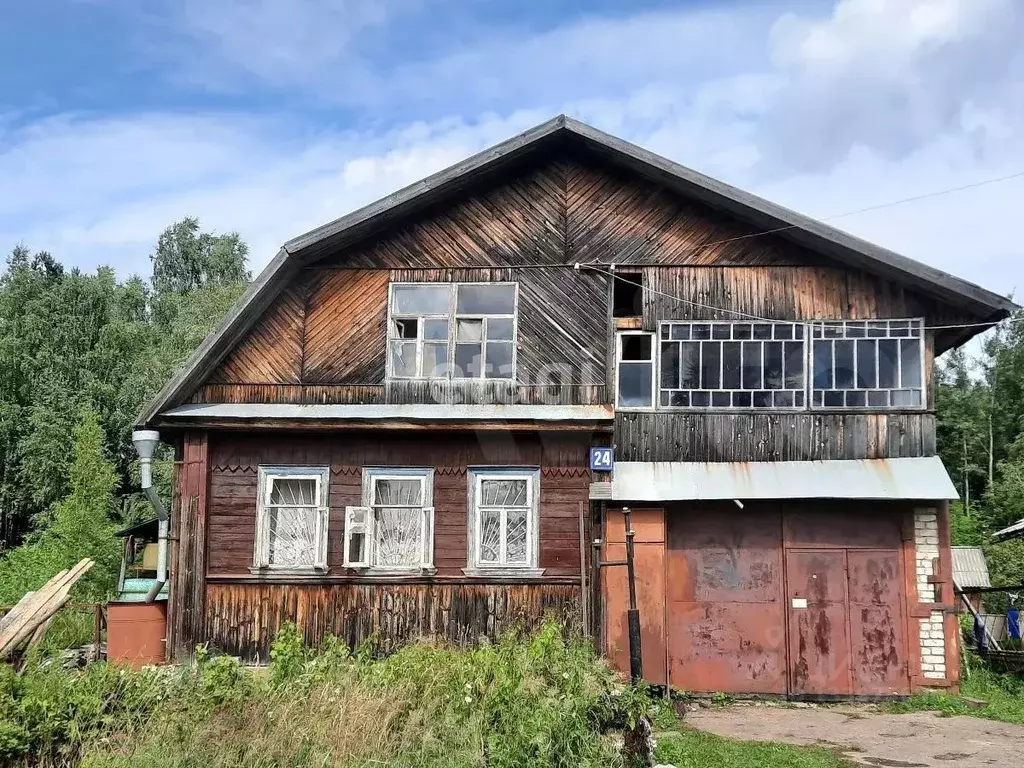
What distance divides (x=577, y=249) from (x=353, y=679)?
6.18 metres

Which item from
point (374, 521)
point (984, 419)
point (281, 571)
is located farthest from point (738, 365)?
point (984, 419)

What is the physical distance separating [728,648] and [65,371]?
26326 mm

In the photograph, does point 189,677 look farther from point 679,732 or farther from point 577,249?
point 577,249

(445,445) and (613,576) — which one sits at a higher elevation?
(445,445)

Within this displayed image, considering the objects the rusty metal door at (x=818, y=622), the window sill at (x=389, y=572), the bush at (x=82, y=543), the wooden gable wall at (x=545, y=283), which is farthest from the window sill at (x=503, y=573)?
the bush at (x=82, y=543)

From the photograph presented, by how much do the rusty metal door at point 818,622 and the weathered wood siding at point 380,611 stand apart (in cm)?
257

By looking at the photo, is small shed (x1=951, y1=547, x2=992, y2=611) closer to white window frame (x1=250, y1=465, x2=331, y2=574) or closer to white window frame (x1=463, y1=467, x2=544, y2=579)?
white window frame (x1=463, y1=467, x2=544, y2=579)

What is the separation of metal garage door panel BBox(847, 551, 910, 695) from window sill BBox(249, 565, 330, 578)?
626cm

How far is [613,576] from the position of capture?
436 inches

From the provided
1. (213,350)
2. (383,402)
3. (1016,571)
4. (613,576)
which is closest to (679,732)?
(613,576)

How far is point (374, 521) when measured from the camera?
11.5 metres

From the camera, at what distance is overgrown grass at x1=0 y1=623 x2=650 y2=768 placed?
277 inches

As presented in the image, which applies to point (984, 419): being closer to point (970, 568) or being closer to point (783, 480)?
point (970, 568)

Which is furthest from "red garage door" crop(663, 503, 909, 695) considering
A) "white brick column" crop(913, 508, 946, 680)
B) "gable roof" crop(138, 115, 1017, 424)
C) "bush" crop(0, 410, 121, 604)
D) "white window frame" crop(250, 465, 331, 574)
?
"bush" crop(0, 410, 121, 604)
